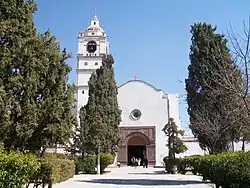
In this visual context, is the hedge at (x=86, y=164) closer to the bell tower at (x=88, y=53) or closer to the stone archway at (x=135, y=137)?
the stone archway at (x=135, y=137)

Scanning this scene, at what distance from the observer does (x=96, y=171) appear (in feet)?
99.5

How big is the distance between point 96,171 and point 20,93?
642 inches

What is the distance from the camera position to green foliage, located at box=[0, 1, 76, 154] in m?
14.8

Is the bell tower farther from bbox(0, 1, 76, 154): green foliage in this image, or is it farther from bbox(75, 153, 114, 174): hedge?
bbox(0, 1, 76, 154): green foliage

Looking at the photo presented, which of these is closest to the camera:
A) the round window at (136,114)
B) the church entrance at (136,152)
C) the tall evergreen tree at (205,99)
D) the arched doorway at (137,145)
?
the tall evergreen tree at (205,99)

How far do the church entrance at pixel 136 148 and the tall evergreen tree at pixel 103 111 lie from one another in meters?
9.98

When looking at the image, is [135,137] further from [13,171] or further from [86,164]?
[13,171]

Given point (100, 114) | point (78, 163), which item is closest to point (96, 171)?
point (78, 163)

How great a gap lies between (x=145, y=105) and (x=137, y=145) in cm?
537

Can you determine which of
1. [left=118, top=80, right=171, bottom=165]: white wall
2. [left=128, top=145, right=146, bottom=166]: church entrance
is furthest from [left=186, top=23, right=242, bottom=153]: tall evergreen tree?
[left=128, top=145, right=146, bottom=166]: church entrance

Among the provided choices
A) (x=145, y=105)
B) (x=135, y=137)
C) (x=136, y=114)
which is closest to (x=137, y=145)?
(x=135, y=137)

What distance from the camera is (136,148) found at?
49656mm

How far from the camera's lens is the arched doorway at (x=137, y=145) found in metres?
48.2

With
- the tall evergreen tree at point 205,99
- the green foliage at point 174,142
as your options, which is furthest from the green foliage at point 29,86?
the green foliage at point 174,142
